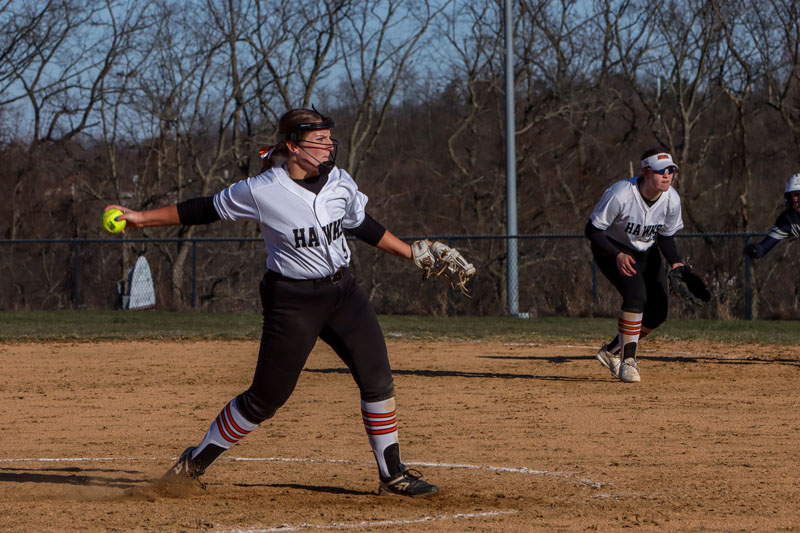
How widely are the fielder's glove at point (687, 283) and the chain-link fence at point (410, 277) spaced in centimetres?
909

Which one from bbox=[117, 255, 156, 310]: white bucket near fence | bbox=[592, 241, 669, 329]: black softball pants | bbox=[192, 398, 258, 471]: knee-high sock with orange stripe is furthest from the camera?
bbox=[117, 255, 156, 310]: white bucket near fence

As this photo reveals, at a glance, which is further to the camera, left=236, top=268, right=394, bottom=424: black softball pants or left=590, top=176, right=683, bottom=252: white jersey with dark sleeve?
left=590, top=176, right=683, bottom=252: white jersey with dark sleeve

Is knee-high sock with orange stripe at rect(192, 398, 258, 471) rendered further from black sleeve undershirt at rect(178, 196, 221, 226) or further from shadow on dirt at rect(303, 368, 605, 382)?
shadow on dirt at rect(303, 368, 605, 382)

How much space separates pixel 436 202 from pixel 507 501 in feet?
88.1

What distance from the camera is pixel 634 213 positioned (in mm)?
9703

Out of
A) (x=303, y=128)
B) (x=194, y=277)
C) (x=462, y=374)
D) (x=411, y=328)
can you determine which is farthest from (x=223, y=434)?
(x=194, y=277)

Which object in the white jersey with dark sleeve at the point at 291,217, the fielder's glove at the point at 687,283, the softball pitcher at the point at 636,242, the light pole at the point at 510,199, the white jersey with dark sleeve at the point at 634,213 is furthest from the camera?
the light pole at the point at 510,199

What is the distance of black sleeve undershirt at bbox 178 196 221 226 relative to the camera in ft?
17.2

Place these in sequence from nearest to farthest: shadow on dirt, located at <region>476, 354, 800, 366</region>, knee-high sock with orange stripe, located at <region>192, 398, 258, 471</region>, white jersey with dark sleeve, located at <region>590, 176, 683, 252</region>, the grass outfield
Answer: knee-high sock with orange stripe, located at <region>192, 398, 258, 471</region> < white jersey with dark sleeve, located at <region>590, 176, 683, 252</region> < shadow on dirt, located at <region>476, 354, 800, 366</region> < the grass outfield

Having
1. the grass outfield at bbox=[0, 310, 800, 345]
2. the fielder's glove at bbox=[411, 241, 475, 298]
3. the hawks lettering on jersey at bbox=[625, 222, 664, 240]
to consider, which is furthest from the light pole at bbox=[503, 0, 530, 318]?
the fielder's glove at bbox=[411, 241, 475, 298]

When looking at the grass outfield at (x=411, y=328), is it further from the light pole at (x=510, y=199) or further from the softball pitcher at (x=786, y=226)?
the softball pitcher at (x=786, y=226)

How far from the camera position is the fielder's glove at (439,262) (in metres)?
5.72

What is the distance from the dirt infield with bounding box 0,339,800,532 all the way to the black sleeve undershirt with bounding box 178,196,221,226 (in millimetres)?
1453

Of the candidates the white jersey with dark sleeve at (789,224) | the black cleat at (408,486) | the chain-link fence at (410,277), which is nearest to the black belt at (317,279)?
the black cleat at (408,486)
